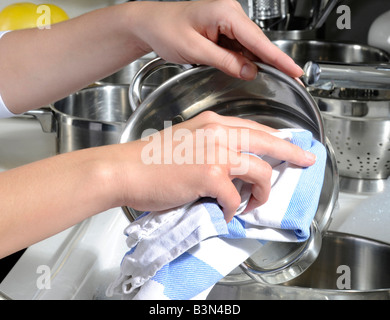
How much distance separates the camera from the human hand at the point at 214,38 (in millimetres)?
514

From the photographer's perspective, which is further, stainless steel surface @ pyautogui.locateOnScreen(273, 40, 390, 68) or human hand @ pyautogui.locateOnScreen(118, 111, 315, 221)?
stainless steel surface @ pyautogui.locateOnScreen(273, 40, 390, 68)

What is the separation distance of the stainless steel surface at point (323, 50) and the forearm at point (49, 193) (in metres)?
0.81

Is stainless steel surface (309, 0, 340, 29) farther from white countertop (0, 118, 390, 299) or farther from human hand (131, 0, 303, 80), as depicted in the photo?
human hand (131, 0, 303, 80)

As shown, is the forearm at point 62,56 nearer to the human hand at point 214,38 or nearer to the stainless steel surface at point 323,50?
the human hand at point 214,38

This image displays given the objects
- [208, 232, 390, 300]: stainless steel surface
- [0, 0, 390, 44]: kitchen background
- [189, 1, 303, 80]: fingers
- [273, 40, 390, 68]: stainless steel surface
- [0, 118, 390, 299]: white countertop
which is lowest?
[208, 232, 390, 300]: stainless steel surface

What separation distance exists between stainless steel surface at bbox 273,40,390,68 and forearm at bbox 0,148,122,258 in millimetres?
812

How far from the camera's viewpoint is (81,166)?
1.35 ft

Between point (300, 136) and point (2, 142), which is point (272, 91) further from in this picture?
point (2, 142)

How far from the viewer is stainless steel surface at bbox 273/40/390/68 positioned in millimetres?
1133

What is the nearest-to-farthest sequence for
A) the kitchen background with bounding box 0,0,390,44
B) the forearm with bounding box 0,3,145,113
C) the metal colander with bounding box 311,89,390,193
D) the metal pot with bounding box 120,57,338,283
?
the metal pot with bounding box 120,57,338,283 → the forearm with bounding box 0,3,145,113 → the metal colander with bounding box 311,89,390,193 → the kitchen background with bounding box 0,0,390,44

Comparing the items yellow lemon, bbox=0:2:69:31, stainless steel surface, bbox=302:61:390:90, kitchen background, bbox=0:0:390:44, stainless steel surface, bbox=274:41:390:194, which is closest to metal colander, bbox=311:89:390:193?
stainless steel surface, bbox=274:41:390:194

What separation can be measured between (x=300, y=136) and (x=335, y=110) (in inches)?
12.1

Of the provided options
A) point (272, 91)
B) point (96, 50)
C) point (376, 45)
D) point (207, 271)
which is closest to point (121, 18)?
point (96, 50)

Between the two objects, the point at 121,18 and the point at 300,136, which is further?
the point at 121,18
